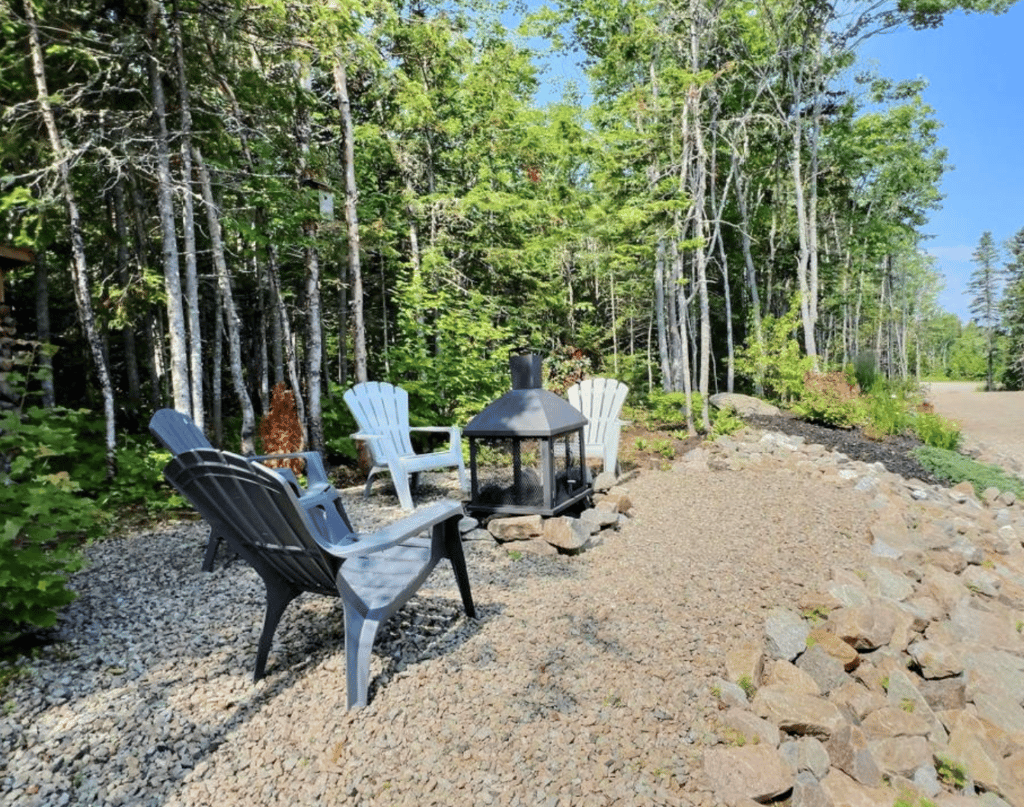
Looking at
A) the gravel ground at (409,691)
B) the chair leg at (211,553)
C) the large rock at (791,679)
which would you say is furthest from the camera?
the chair leg at (211,553)

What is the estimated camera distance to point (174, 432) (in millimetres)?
2840

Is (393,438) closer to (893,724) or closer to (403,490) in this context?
(403,490)

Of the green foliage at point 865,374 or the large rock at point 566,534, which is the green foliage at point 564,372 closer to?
the green foliage at point 865,374

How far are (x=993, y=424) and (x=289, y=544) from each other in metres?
13.9

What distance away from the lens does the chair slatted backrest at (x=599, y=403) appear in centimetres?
505

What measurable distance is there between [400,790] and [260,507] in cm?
90

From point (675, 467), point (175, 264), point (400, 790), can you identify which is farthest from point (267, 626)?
point (675, 467)

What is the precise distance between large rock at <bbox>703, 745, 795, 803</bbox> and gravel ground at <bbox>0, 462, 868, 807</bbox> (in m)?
0.05

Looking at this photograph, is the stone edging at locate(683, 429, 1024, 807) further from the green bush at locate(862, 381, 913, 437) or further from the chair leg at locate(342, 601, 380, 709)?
the green bush at locate(862, 381, 913, 437)

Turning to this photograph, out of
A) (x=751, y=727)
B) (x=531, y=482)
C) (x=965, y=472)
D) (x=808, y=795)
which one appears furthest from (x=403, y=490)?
(x=965, y=472)

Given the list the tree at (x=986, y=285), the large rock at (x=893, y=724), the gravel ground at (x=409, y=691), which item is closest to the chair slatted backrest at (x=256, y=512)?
the gravel ground at (x=409, y=691)

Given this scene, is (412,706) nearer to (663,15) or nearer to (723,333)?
(663,15)

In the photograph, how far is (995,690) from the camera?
8.48ft

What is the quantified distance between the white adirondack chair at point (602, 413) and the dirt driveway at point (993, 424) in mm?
5774
